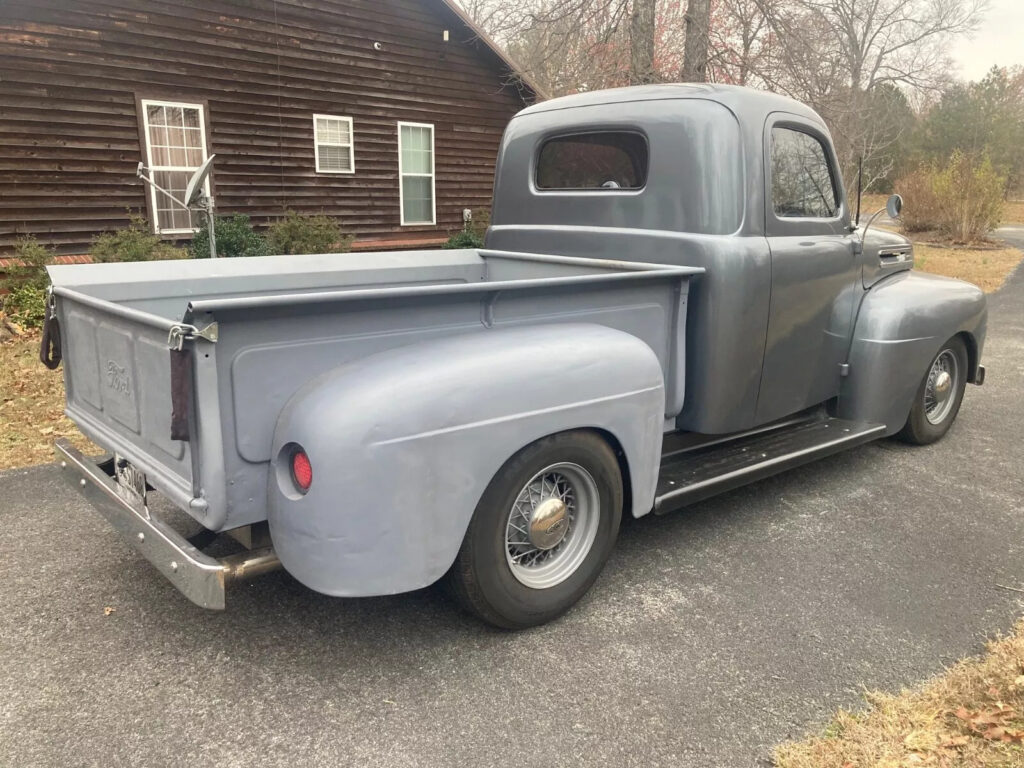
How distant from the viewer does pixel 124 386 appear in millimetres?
2896

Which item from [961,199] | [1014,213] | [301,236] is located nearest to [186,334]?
[301,236]

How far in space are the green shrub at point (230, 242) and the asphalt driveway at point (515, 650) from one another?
21.3ft

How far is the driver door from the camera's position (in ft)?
13.2

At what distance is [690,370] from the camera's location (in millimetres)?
3797

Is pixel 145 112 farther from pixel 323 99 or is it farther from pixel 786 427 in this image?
pixel 786 427

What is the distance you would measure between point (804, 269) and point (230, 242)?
26.7 ft

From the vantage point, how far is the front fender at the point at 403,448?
2393 millimetres

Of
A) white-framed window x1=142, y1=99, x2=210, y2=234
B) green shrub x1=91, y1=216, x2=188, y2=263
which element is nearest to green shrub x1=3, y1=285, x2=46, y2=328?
green shrub x1=91, y1=216, x2=188, y2=263

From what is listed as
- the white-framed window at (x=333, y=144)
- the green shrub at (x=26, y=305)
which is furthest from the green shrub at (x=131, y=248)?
the white-framed window at (x=333, y=144)

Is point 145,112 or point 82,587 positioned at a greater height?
point 145,112

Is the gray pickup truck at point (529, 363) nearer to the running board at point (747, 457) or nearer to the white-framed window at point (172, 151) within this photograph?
the running board at point (747, 457)

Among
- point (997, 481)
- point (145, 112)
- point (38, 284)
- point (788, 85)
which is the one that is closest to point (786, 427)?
point (997, 481)

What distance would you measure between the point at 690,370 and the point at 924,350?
1.93m

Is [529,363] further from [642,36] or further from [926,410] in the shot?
[642,36]
